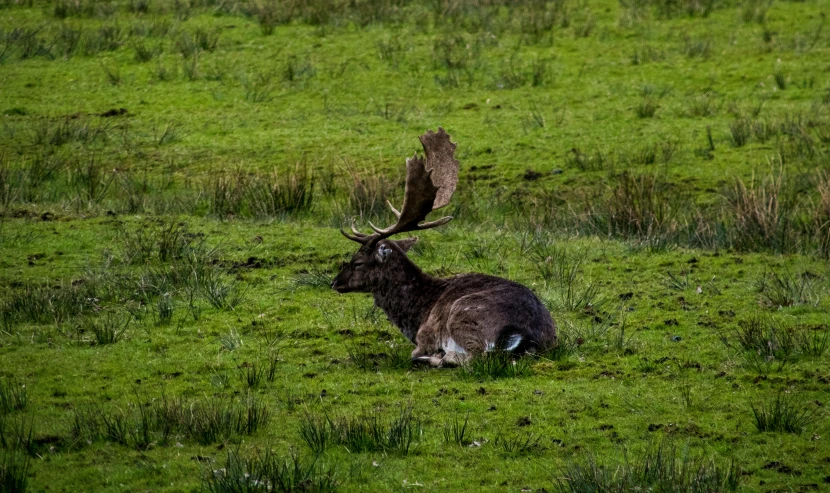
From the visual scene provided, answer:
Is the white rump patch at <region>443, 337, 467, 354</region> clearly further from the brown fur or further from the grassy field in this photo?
the grassy field

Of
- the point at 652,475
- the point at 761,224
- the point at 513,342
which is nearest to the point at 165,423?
the point at 513,342

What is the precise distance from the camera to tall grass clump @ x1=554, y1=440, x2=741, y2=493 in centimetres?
604

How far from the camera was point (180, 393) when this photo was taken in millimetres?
7785

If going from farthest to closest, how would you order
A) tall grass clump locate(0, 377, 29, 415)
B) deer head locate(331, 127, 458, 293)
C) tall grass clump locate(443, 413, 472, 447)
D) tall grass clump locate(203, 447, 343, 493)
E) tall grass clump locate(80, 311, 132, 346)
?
deer head locate(331, 127, 458, 293) < tall grass clump locate(80, 311, 132, 346) < tall grass clump locate(0, 377, 29, 415) < tall grass clump locate(443, 413, 472, 447) < tall grass clump locate(203, 447, 343, 493)

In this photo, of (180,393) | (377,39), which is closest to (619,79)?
(377,39)

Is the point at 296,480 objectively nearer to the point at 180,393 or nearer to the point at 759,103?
the point at 180,393

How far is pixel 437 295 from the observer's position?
9.20 meters

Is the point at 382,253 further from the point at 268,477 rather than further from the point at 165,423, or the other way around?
the point at 268,477

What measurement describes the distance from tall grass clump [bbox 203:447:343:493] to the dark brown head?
3042mm

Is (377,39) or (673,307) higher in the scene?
(377,39)

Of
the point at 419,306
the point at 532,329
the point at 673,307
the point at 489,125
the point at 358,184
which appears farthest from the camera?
the point at 489,125

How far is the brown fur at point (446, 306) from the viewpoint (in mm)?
8344

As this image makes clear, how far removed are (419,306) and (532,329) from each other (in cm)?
115

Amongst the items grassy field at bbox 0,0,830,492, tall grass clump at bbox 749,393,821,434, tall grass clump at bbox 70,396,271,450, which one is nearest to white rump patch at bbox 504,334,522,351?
grassy field at bbox 0,0,830,492
